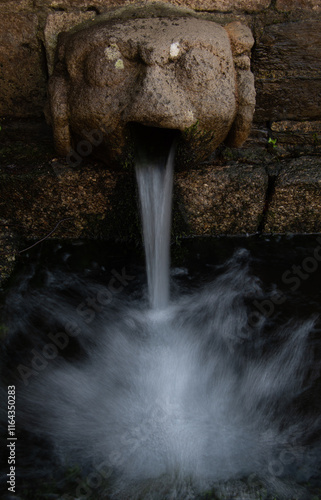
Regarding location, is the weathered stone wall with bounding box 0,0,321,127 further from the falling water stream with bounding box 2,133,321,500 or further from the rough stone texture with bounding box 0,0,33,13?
the falling water stream with bounding box 2,133,321,500

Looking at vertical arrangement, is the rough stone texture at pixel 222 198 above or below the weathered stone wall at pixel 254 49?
below

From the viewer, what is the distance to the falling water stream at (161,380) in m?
1.62

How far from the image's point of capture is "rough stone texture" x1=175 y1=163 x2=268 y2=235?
8.75ft

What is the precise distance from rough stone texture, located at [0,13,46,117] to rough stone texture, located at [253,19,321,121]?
1390 mm

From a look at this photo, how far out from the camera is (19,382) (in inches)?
77.6

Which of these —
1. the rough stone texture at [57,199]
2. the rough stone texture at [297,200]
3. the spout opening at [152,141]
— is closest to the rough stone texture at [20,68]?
the rough stone texture at [57,199]

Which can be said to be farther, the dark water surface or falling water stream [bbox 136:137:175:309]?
falling water stream [bbox 136:137:175:309]

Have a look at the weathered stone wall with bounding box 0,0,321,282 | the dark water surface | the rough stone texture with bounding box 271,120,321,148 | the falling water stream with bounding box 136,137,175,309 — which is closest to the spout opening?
the falling water stream with bounding box 136,137,175,309

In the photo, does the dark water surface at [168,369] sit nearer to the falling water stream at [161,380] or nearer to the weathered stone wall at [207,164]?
the falling water stream at [161,380]

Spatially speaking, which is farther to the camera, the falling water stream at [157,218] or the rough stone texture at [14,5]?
the falling water stream at [157,218]

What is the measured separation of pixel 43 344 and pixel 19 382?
0.25 meters

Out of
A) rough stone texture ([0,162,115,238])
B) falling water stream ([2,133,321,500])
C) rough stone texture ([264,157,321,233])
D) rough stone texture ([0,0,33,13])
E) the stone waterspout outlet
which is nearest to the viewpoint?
falling water stream ([2,133,321,500])

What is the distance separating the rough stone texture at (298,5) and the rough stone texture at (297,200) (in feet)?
3.00

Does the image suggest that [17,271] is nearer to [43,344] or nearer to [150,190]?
[43,344]
